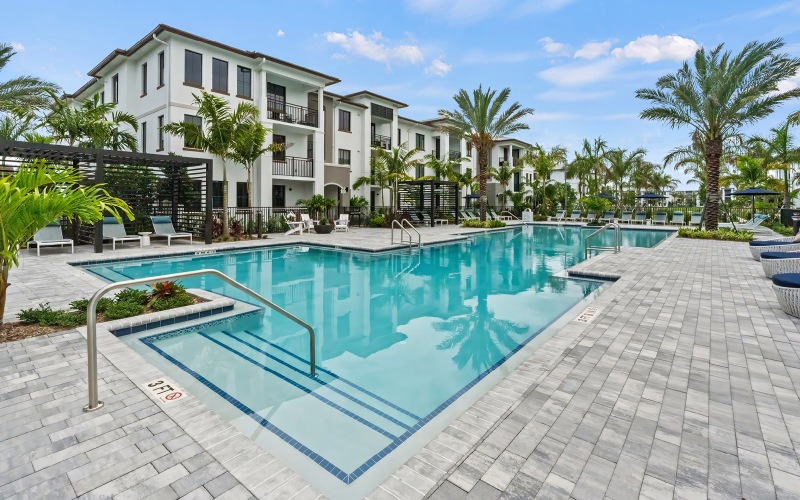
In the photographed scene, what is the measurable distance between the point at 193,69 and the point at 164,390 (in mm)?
20237

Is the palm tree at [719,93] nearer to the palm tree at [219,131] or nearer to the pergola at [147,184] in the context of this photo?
the palm tree at [219,131]

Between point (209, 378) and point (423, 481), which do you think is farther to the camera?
point (209, 378)

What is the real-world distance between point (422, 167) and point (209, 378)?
33.0m

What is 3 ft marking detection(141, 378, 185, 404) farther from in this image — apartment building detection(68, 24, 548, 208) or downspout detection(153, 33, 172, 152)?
downspout detection(153, 33, 172, 152)

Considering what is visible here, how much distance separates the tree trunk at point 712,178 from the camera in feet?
60.4

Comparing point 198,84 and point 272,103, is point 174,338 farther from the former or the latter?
point 272,103

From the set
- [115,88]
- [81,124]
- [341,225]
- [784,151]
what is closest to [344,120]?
[341,225]

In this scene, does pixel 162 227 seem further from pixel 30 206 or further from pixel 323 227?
pixel 30 206

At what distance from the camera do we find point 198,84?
20172 millimetres

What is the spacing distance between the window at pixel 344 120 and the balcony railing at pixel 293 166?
15.8 ft

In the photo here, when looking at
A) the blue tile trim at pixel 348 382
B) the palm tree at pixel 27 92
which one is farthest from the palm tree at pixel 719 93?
the palm tree at pixel 27 92

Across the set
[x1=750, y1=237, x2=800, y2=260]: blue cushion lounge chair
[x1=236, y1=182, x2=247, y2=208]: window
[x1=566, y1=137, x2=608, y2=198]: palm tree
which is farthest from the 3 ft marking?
[x1=566, y1=137, x2=608, y2=198]: palm tree

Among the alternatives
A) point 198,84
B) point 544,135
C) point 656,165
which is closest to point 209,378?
point 198,84

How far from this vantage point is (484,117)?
82.3 ft
